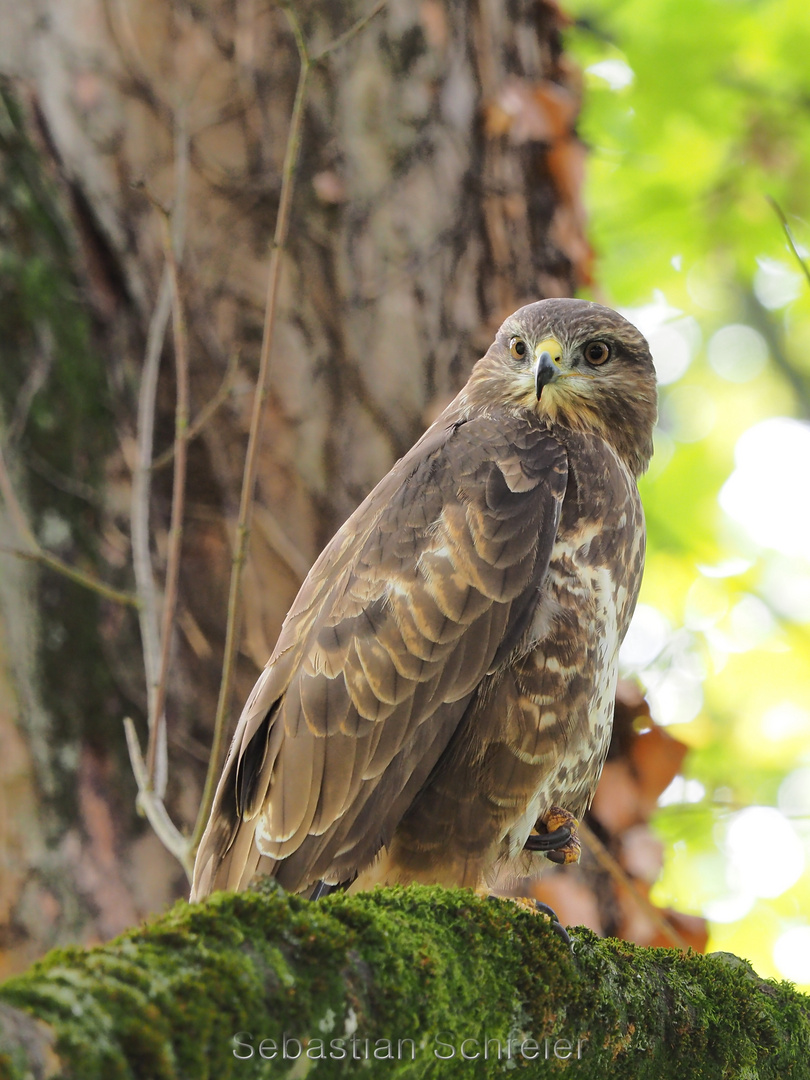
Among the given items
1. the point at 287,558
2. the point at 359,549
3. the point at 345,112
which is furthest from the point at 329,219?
the point at 359,549

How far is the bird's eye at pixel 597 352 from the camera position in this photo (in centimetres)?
305

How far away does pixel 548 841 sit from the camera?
95.7 inches

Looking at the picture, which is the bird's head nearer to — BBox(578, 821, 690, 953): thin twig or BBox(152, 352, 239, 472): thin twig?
BBox(152, 352, 239, 472): thin twig

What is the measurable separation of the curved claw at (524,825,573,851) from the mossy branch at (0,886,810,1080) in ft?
1.07

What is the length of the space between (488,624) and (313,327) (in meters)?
1.61

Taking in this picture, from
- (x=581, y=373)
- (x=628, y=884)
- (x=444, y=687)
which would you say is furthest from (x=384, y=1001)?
(x=581, y=373)

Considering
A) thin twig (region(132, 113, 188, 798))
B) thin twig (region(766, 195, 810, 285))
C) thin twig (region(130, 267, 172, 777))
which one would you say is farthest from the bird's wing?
thin twig (region(766, 195, 810, 285))

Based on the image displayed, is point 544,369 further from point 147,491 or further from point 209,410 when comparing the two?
point 147,491

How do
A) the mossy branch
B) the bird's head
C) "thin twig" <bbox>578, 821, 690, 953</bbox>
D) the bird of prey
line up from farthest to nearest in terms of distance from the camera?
the bird's head
"thin twig" <bbox>578, 821, 690, 953</bbox>
the bird of prey
the mossy branch

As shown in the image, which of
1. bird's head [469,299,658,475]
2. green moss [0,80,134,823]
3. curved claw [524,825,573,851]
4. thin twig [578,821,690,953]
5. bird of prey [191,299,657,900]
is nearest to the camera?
bird of prey [191,299,657,900]

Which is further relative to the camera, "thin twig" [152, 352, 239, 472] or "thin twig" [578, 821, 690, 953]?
"thin twig" [152, 352, 239, 472]

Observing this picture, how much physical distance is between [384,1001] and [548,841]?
44.3 inches

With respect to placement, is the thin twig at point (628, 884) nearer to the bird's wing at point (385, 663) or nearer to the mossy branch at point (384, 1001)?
the mossy branch at point (384, 1001)

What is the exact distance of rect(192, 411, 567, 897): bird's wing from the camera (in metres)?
2.31
